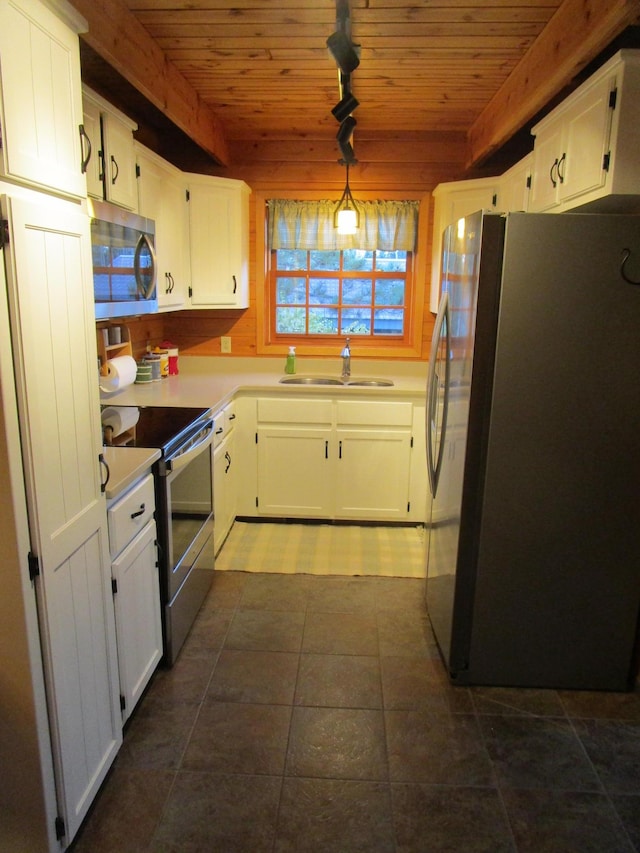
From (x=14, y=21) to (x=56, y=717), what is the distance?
5.00ft

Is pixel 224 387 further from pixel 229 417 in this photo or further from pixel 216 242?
pixel 216 242

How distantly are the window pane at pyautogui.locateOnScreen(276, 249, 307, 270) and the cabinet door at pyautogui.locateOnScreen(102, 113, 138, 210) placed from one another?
4.97ft

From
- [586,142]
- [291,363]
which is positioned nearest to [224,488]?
[291,363]

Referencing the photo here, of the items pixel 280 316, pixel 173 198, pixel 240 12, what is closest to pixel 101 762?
pixel 240 12

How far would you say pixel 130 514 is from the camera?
6.15ft

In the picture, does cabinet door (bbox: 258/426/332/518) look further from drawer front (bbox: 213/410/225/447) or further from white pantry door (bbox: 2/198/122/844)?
white pantry door (bbox: 2/198/122/844)

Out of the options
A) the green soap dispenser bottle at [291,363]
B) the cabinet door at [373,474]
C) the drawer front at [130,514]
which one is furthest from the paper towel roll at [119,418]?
the green soap dispenser bottle at [291,363]

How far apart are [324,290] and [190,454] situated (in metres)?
2.14

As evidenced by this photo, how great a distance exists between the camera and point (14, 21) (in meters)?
1.21

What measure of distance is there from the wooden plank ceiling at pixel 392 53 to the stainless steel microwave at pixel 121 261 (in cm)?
55

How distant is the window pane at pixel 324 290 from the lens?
4.19 meters

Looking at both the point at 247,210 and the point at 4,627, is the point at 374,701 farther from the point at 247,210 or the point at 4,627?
the point at 247,210

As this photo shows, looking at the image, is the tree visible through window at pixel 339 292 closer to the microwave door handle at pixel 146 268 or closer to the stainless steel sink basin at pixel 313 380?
the stainless steel sink basin at pixel 313 380

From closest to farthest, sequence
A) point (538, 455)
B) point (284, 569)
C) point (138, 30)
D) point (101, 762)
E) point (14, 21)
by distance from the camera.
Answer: point (14, 21)
point (101, 762)
point (538, 455)
point (138, 30)
point (284, 569)
